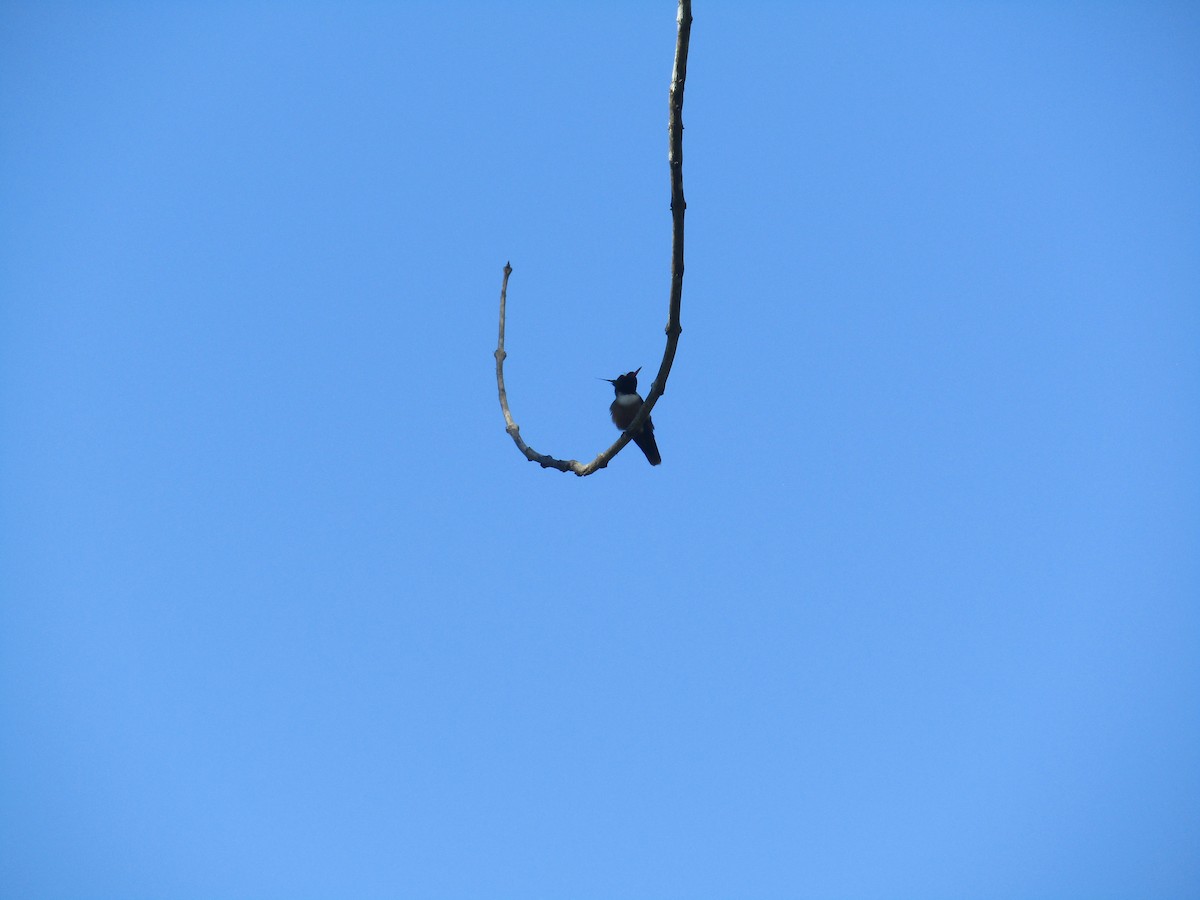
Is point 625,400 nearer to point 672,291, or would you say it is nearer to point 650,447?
point 650,447

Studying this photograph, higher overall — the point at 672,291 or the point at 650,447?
the point at 672,291

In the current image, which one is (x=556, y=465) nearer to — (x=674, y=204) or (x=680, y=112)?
(x=674, y=204)

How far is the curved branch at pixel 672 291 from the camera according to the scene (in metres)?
2.84

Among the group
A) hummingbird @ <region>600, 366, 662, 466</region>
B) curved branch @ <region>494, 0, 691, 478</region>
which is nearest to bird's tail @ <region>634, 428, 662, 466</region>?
hummingbird @ <region>600, 366, 662, 466</region>

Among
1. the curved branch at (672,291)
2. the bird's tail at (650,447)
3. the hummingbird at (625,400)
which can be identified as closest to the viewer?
the curved branch at (672,291)

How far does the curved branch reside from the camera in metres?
2.84

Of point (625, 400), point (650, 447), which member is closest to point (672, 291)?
point (625, 400)

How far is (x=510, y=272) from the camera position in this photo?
429 cm

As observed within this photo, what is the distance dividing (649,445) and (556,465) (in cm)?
476

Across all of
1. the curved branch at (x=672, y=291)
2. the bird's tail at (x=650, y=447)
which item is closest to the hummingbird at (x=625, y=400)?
the bird's tail at (x=650, y=447)

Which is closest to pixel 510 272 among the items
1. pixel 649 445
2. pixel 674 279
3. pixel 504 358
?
pixel 504 358

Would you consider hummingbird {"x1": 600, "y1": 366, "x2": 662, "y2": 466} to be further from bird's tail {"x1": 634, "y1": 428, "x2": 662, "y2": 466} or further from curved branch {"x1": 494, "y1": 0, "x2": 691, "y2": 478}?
curved branch {"x1": 494, "y1": 0, "x2": 691, "y2": 478}

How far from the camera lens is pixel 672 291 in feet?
10.6

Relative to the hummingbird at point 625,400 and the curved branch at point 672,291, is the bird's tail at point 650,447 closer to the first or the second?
the hummingbird at point 625,400
